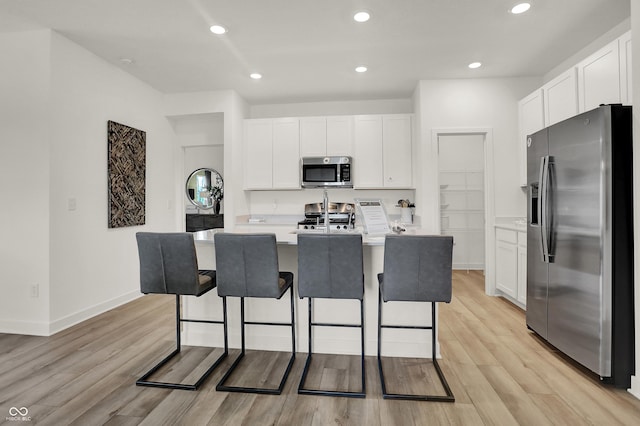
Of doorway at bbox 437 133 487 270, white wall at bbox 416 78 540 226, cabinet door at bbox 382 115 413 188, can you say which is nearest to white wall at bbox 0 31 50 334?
cabinet door at bbox 382 115 413 188

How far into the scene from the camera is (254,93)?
15.8 feet

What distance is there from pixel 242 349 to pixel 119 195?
2.52 m

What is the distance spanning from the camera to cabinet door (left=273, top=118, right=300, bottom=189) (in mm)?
4973

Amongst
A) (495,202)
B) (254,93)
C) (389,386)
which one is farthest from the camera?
(254,93)

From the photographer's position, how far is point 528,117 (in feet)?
12.6

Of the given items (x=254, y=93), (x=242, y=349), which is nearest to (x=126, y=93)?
(x=254, y=93)

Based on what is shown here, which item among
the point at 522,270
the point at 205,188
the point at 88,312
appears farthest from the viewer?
the point at 205,188

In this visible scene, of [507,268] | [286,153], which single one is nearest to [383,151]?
[286,153]

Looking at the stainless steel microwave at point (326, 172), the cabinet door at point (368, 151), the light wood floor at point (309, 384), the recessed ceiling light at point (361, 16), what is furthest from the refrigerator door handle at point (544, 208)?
the stainless steel microwave at point (326, 172)

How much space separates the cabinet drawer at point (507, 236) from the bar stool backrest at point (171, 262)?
3.27 m

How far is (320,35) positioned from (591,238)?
2.70m

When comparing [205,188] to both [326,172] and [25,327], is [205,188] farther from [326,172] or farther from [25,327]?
[25,327]

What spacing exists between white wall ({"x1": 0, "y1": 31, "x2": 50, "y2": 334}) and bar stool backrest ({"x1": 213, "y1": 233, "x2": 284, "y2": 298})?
203 centimetres

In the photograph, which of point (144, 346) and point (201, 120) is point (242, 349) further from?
point (201, 120)
